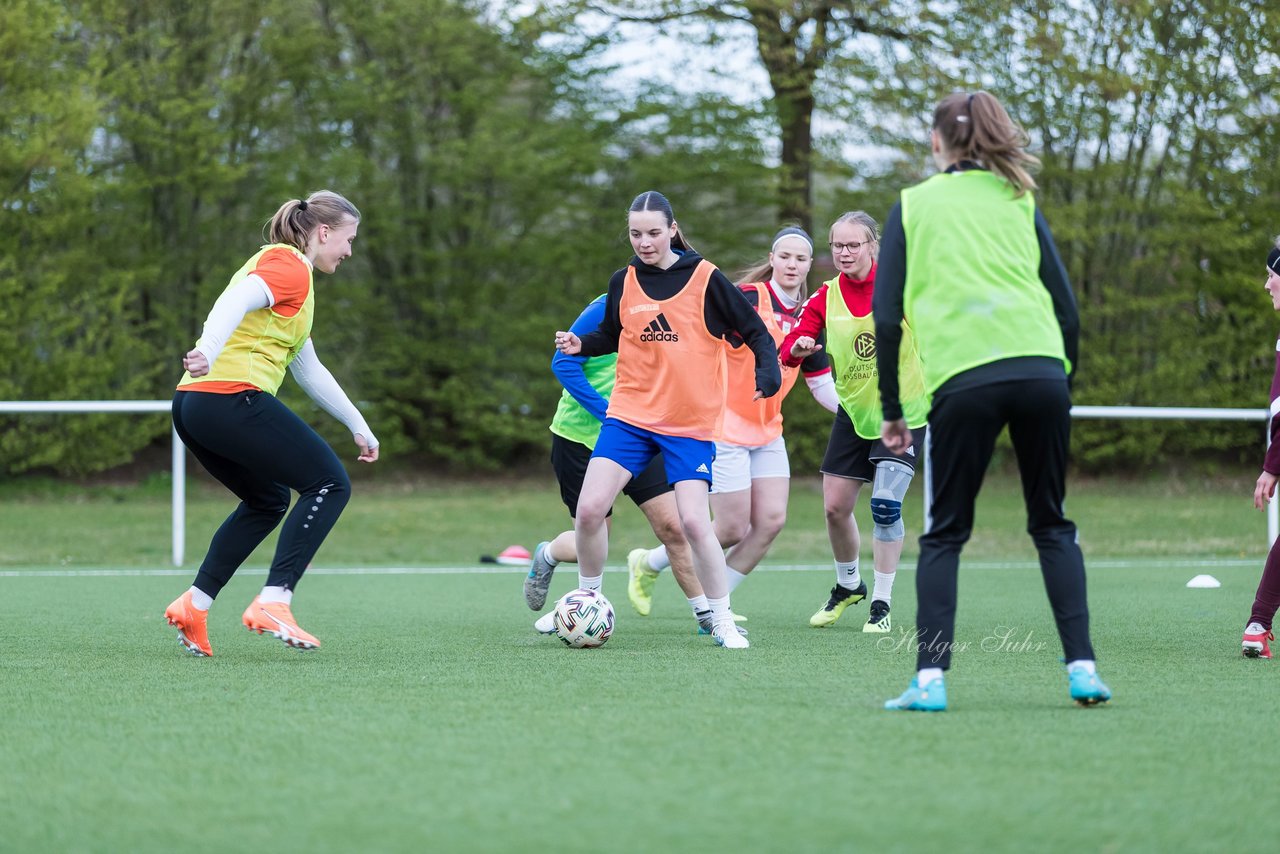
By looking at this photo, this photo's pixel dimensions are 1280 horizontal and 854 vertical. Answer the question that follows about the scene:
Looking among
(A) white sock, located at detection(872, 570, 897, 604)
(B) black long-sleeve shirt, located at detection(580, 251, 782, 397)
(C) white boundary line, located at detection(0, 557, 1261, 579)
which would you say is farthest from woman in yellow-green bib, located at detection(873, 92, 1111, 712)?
(C) white boundary line, located at detection(0, 557, 1261, 579)

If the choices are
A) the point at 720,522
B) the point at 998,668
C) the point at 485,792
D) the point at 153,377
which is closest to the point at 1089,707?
the point at 998,668

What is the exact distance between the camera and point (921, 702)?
425 centimetres

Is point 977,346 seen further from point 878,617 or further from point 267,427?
point 878,617

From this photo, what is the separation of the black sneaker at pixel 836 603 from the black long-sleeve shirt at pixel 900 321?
A: 3162mm

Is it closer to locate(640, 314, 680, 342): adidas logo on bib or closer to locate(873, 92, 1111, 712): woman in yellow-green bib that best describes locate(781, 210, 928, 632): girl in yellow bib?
locate(640, 314, 680, 342): adidas logo on bib

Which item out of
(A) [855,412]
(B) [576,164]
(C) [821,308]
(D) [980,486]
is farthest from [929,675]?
(B) [576,164]

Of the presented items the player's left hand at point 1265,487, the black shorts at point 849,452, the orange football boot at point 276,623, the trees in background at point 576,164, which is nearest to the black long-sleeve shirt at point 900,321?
the player's left hand at point 1265,487

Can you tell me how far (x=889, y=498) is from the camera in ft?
23.0

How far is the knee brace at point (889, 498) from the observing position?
6926 mm

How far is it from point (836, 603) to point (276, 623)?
9.53ft

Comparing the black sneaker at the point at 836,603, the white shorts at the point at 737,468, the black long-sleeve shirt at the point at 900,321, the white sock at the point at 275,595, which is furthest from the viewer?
the white shorts at the point at 737,468

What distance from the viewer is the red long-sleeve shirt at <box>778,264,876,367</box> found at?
6953 mm

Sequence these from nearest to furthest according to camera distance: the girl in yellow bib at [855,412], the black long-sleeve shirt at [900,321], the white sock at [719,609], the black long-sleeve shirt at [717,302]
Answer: the black long-sleeve shirt at [900,321] < the black long-sleeve shirt at [717,302] < the white sock at [719,609] < the girl in yellow bib at [855,412]

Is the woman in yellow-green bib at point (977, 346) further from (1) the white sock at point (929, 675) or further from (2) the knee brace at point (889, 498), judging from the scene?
(2) the knee brace at point (889, 498)
